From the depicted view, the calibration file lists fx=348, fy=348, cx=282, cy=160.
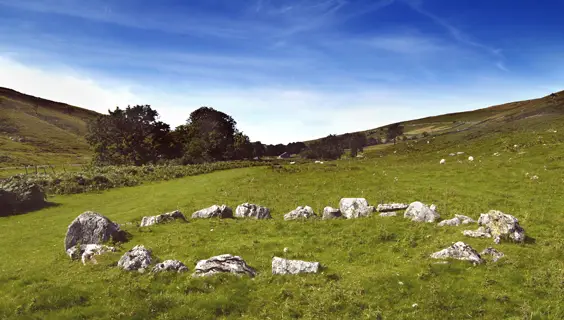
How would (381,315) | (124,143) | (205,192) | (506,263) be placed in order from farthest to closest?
1. (124,143)
2. (205,192)
3. (506,263)
4. (381,315)

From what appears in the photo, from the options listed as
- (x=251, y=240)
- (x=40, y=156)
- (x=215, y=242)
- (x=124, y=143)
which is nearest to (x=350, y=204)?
(x=251, y=240)

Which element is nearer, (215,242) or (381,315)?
(381,315)

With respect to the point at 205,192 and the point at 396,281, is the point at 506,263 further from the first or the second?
the point at 205,192

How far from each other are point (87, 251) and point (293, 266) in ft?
42.4

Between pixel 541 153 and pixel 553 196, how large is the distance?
22.5m

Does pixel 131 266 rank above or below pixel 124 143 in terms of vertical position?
below

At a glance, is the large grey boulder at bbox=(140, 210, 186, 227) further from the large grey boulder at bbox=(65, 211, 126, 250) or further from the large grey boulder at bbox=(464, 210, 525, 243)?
the large grey boulder at bbox=(464, 210, 525, 243)

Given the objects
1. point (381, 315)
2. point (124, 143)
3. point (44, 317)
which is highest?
point (124, 143)

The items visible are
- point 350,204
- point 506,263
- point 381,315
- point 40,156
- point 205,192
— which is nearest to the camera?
point 381,315

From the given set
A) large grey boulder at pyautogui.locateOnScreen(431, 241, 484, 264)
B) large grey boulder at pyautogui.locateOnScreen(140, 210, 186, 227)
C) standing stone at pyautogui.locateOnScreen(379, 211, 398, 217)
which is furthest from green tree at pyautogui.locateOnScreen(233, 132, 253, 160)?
large grey boulder at pyautogui.locateOnScreen(431, 241, 484, 264)

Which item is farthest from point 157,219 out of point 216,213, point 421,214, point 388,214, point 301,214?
point 421,214

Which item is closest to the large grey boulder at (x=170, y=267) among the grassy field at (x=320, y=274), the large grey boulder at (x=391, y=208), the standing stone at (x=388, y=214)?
the grassy field at (x=320, y=274)

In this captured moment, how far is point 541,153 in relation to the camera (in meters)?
50.6

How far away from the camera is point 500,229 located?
21250mm
